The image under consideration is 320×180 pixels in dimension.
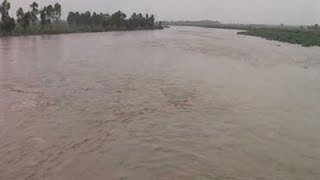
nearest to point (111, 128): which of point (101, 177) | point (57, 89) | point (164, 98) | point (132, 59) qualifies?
point (101, 177)

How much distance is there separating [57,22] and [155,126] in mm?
72979

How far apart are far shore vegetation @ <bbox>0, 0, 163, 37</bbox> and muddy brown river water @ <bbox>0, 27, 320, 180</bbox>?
3590 centimetres

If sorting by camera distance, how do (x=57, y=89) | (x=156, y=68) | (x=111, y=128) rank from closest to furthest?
1. (x=111, y=128)
2. (x=57, y=89)
3. (x=156, y=68)

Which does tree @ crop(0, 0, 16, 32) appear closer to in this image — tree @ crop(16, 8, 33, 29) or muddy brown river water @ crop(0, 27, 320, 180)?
tree @ crop(16, 8, 33, 29)

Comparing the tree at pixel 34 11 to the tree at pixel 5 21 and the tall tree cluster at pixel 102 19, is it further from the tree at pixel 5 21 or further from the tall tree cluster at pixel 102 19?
the tall tree cluster at pixel 102 19

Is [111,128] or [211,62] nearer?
[111,128]

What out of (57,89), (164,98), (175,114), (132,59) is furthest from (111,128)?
(132,59)

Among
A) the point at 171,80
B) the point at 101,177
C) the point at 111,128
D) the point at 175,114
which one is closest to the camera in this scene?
the point at 101,177

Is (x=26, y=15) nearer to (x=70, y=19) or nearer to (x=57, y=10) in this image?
(x=57, y=10)

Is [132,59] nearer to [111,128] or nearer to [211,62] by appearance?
[211,62]

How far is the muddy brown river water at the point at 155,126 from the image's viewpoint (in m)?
7.89

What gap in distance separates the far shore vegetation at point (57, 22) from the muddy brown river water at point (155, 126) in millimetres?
35896

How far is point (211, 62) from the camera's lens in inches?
1077

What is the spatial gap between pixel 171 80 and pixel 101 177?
1162cm
